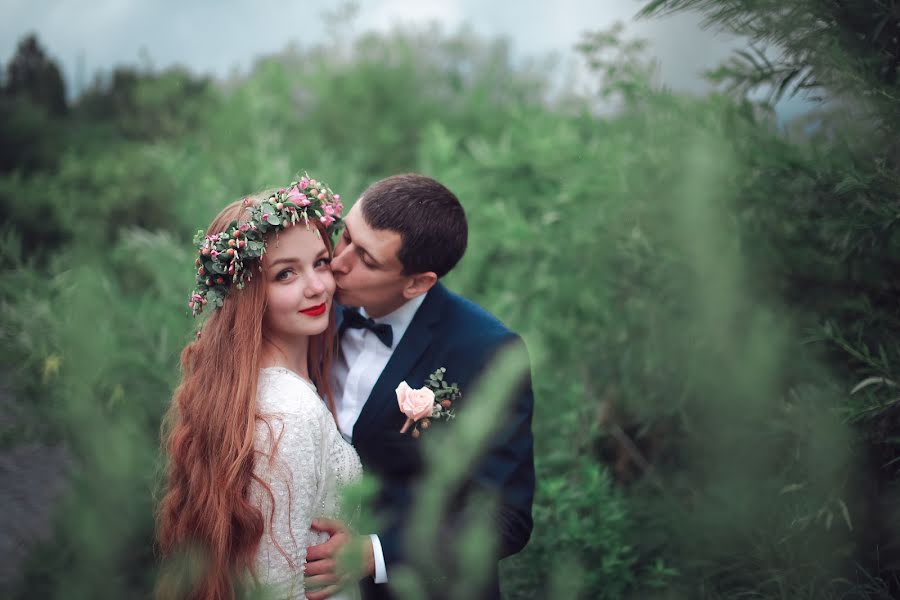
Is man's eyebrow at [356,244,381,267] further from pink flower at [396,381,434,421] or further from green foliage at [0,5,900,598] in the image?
green foliage at [0,5,900,598]

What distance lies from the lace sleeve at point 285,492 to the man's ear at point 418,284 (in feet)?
2.42

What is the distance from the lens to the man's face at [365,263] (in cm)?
276

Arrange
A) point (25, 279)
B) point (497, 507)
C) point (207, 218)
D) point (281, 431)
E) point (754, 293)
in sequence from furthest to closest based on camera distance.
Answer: point (207, 218) < point (25, 279) < point (754, 293) < point (497, 507) < point (281, 431)

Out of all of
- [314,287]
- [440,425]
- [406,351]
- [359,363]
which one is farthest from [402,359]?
[314,287]

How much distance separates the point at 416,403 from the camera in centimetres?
242

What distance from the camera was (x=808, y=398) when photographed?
3.07 meters

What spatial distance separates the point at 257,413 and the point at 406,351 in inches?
26.5

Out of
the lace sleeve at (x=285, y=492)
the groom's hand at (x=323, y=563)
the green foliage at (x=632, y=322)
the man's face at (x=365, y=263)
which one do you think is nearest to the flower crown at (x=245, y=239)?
the man's face at (x=365, y=263)

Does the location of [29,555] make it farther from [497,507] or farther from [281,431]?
[497,507]

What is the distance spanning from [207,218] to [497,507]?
11.6 ft

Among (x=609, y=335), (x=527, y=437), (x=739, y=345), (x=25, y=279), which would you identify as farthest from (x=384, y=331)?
(x=25, y=279)

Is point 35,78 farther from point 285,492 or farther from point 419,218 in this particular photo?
point 285,492

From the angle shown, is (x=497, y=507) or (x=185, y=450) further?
(x=497, y=507)

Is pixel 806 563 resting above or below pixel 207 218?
below
